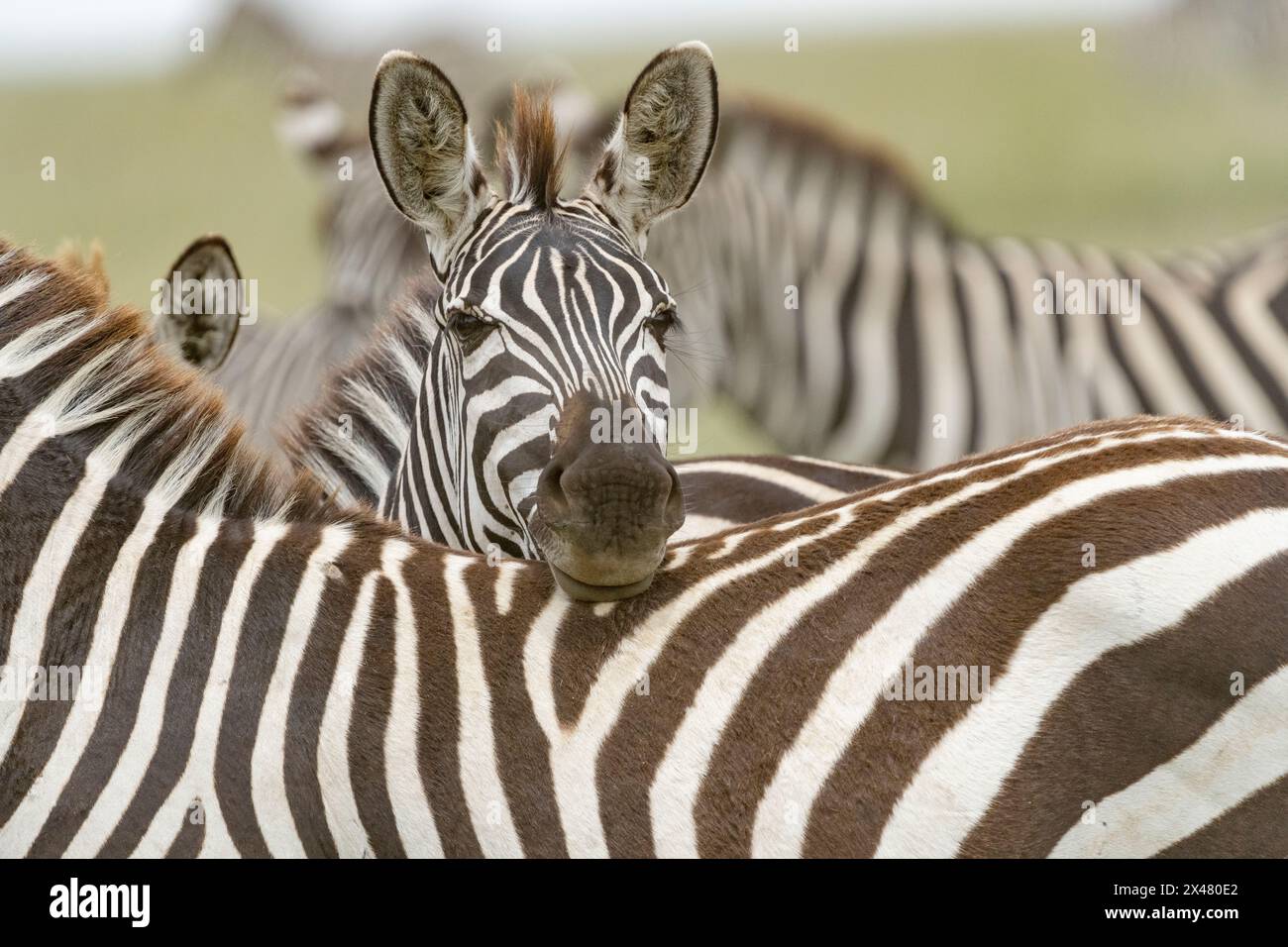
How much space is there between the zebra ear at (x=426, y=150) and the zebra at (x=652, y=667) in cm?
126

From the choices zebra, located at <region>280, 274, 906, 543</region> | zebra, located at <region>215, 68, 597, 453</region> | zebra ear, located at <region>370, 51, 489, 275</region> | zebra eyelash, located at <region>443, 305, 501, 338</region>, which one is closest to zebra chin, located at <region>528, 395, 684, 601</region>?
zebra eyelash, located at <region>443, 305, 501, 338</region>

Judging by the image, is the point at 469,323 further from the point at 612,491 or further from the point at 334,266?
the point at 334,266

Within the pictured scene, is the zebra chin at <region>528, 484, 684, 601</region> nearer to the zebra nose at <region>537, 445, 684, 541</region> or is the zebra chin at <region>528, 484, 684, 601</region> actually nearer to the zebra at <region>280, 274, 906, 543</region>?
the zebra nose at <region>537, 445, 684, 541</region>

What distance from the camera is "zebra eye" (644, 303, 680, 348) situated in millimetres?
4172

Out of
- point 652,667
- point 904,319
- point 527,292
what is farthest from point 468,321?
point 904,319

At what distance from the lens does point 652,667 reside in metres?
3.14

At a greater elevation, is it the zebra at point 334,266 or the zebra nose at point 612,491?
the zebra at point 334,266

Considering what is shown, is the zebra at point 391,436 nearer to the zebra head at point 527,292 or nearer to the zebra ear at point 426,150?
the zebra head at point 527,292

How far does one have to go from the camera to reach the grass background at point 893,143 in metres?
24.2

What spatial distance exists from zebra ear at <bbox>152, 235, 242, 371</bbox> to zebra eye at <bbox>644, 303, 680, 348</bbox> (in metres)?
2.54

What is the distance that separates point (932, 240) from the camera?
27.8 ft

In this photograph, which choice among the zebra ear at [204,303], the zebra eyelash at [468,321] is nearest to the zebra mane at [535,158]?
the zebra eyelash at [468,321]

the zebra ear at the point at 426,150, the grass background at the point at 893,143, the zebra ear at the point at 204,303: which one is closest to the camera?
the zebra ear at the point at 426,150
